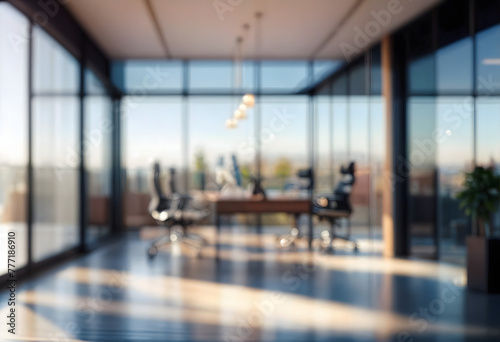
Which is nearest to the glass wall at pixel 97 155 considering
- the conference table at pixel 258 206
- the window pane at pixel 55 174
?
the window pane at pixel 55 174

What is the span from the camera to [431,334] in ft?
10.2

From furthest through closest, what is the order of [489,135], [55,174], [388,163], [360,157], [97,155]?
[97,155] → [360,157] → [388,163] → [55,174] → [489,135]

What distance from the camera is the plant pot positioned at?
436 cm

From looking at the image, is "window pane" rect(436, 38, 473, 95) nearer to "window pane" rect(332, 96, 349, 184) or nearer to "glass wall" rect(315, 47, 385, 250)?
"glass wall" rect(315, 47, 385, 250)

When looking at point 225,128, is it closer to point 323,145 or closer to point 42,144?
point 323,145

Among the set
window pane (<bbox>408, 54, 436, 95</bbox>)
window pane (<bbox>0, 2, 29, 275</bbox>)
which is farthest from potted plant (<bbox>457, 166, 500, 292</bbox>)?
window pane (<bbox>0, 2, 29, 275</bbox>)

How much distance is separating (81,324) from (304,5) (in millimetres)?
4555

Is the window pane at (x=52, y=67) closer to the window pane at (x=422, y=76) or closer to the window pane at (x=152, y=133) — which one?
the window pane at (x=152, y=133)

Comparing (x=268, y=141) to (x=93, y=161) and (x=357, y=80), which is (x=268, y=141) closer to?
(x=357, y=80)

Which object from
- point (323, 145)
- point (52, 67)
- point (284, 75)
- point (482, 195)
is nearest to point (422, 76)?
point (482, 195)

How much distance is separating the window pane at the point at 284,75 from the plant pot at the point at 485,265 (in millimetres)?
5328

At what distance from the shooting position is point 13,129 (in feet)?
14.9

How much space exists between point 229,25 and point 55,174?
320cm

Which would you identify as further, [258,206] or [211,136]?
[211,136]
